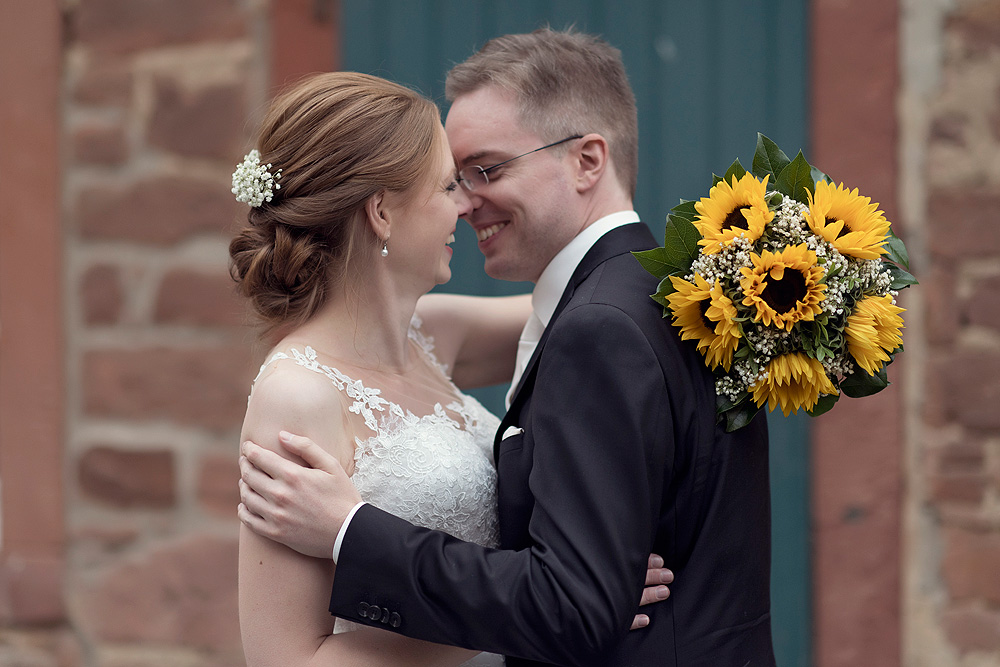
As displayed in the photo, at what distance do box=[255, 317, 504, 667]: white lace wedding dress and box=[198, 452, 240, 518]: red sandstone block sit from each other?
1.43 metres

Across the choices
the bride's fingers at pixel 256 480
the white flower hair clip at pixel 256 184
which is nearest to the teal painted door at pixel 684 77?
the white flower hair clip at pixel 256 184

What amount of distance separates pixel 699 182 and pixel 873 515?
1.29m

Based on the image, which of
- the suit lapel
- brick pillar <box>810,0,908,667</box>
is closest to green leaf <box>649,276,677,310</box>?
the suit lapel

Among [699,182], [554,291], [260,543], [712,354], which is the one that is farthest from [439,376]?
[699,182]

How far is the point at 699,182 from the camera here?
10.7ft

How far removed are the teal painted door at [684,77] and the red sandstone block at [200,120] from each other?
0.49m

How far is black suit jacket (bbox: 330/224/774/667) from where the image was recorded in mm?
1514

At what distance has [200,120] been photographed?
128 inches

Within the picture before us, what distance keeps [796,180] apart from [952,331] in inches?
60.7

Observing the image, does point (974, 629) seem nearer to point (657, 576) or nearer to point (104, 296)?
point (657, 576)

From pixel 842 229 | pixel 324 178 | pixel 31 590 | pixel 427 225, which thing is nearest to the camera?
pixel 842 229

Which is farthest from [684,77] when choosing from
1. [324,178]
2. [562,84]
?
[324,178]

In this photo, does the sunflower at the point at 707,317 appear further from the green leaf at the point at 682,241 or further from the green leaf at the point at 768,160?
the green leaf at the point at 768,160

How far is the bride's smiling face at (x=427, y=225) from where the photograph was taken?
198 cm
